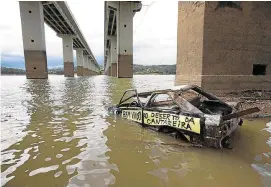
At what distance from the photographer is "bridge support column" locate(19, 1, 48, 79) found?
110ft

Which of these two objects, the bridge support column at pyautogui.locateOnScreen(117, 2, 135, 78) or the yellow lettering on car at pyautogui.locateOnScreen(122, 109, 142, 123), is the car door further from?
the bridge support column at pyautogui.locateOnScreen(117, 2, 135, 78)

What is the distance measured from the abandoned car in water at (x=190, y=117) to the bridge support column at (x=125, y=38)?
32.0 meters

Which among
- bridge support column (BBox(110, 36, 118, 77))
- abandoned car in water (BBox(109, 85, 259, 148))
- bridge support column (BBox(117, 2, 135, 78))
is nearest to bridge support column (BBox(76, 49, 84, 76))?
bridge support column (BBox(110, 36, 118, 77))

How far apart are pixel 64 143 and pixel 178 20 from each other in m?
8.38

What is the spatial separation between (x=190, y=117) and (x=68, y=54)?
6248cm

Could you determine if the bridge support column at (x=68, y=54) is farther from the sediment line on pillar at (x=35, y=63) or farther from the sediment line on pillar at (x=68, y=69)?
the sediment line on pillar at (x=35, y=63)

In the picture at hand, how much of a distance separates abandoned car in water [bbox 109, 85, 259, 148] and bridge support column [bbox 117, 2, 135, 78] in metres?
32.0

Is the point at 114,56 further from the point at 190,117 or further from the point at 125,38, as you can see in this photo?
the point at 190,117

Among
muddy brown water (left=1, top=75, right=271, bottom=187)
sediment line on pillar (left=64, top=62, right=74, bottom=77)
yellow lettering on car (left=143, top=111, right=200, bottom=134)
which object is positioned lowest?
muddy brown water (left=1, top=75, right=271, bottom=187)

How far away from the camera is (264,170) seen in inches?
139

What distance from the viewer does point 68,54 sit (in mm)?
62594

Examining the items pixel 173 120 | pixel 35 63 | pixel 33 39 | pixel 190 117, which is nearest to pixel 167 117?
pixel 173 120

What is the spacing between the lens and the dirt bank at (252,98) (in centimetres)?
780

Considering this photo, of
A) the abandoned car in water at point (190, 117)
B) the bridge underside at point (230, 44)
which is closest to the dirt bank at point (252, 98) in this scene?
the bridge underside at point (230, 44)
